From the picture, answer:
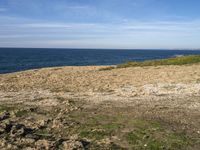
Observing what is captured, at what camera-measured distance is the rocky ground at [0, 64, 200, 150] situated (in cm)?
1121

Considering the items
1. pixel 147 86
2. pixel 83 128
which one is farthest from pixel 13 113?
pixel 147 86

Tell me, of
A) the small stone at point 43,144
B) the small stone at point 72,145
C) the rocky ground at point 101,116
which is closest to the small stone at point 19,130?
the rocky ground at point 101,116

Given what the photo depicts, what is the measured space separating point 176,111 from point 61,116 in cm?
466

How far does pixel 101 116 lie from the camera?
47.0 feet

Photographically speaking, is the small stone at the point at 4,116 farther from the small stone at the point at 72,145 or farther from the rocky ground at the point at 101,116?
the small stone at the point at 72,145

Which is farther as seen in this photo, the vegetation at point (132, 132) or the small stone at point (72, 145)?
the vegetation at point (132, 132)

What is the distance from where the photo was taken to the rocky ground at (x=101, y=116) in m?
11.2

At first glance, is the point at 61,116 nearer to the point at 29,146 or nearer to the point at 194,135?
the point at 29,146

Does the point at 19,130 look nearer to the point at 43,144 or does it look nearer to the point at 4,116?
the point at 43,144

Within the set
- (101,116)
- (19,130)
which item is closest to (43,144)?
(19,130)

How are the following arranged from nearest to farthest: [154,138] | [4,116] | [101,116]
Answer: [154,138]
[4,116]
[101,116]

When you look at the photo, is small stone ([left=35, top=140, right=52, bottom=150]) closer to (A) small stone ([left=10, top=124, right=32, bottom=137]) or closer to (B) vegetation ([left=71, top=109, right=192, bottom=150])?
(A) small stone ([left=10, top=124, right=32, bottom=137])

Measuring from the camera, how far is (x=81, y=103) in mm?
16984

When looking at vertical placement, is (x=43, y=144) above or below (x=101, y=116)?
below
